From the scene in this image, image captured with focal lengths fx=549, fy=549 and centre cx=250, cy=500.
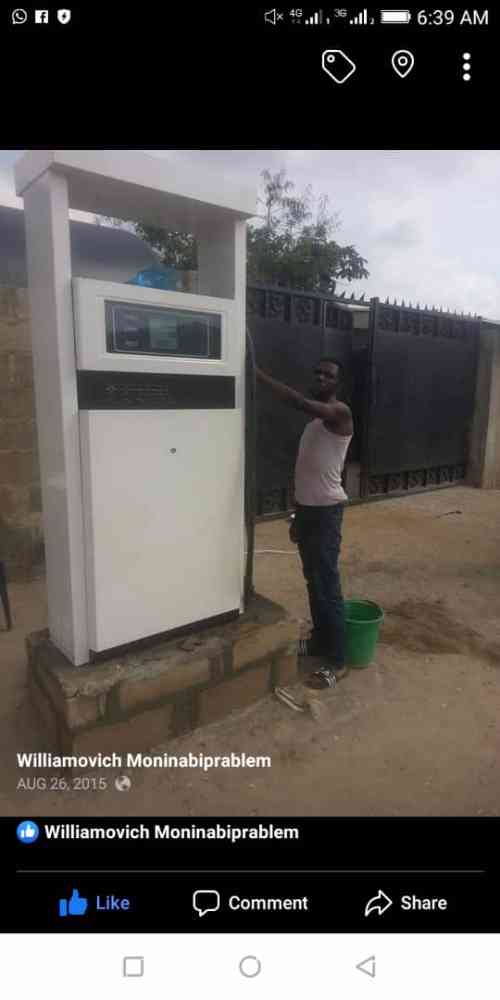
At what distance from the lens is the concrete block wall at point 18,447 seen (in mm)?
4047

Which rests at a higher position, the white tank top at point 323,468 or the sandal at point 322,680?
the white tank top at point 323,468

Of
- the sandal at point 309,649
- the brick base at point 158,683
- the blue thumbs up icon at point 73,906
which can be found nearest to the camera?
the blue thumbs up icon at point 73,906

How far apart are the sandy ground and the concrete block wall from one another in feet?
1.07

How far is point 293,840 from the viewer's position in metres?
1.49

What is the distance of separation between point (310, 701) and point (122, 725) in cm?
92

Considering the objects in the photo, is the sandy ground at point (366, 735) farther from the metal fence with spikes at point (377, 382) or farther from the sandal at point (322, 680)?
the metal fence with spikes at point (377, 382)

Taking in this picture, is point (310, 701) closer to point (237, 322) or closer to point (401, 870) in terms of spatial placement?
point (401, 870)

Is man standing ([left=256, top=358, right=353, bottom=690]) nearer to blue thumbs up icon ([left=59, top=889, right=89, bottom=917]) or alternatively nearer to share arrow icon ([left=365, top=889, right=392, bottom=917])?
share arrow icon ([left=365, top=889, right=392, bottom=917])

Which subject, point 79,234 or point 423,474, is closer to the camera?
point 79,234

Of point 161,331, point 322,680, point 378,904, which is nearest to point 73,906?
point 378,904

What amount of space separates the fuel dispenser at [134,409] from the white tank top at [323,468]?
0.41 m

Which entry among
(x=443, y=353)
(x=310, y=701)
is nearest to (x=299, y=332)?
(x=443, y=353)
